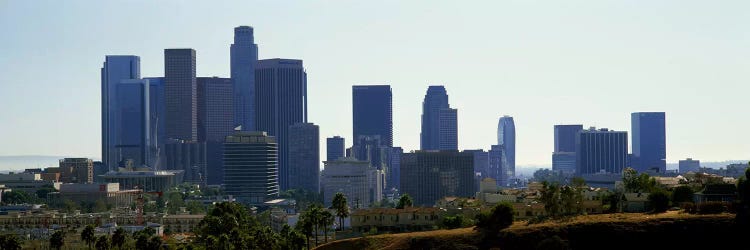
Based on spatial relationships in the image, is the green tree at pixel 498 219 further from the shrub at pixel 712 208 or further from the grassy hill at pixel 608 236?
the shrub at pixel 712 208

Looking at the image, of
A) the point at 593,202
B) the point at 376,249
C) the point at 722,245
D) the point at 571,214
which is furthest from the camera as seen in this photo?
the point at 593,202

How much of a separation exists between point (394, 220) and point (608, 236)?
Result: 4096cm

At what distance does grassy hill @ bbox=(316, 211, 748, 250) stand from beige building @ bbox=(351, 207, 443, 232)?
2860 centimetres

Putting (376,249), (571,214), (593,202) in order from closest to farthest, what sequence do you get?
1. (376,249)
2. (571,214)
3. (593,202)

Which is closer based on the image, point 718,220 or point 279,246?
point 718,220

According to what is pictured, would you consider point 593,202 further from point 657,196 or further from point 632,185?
point 657,196

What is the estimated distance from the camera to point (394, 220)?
440ft

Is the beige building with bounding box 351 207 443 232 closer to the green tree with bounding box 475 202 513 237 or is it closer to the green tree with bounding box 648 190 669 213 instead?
the green tree with bounding box 475 202 513 237

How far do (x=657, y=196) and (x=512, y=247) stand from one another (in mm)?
→ 24922

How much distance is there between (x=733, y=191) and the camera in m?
119

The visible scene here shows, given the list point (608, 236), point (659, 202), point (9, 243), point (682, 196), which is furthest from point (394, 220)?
point (9, 243)

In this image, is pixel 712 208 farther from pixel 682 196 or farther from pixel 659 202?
pixel 682 196

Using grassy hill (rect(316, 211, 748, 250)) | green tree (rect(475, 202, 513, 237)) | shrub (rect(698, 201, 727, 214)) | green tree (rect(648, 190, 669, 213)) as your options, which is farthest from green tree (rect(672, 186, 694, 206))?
green tree (rect(475, 202, 513, 237))

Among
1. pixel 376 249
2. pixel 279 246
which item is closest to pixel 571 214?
pixel 376 249
